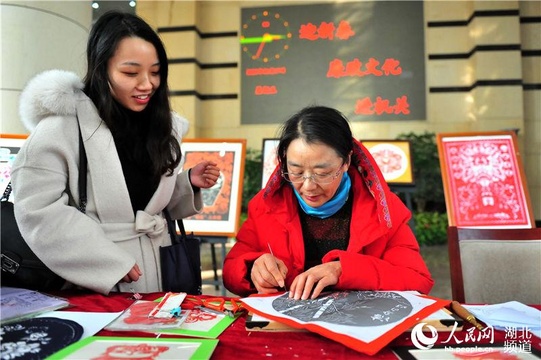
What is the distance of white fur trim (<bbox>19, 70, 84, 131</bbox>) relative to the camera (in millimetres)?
1160

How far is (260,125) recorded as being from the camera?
6891mm

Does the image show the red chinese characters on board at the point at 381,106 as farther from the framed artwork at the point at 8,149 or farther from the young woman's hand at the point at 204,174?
the young woman's hand at the point at 204,174

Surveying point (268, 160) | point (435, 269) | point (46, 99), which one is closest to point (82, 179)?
point (46, 99)

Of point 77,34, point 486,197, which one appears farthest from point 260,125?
point 486,197

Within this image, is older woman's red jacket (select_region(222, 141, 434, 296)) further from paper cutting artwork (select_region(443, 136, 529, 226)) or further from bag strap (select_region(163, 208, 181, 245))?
paper cutting artwork (select_region(443, 136, 529, 226))

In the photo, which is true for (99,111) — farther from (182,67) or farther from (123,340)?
(182,67)

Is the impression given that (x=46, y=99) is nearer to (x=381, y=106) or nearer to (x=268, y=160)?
(x=268, y=160)

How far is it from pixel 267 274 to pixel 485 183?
2642mm

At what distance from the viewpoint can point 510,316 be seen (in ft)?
2.84

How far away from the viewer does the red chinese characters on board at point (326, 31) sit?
6.69m

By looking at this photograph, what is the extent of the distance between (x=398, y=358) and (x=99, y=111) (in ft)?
3.55

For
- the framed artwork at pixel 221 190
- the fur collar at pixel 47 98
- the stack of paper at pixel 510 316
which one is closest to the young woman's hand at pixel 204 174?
the fur collar at pixel 47 98

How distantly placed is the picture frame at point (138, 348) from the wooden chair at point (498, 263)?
111cm

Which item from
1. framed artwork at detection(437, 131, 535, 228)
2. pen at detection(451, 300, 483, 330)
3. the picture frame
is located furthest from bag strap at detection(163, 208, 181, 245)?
framed artwork at detection(437, 131, 535, 228)
